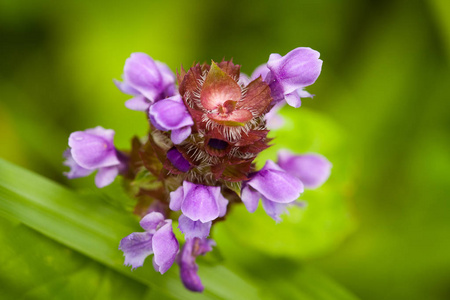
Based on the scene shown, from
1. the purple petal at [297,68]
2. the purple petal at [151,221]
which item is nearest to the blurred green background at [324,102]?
the purple petal at [151,221]

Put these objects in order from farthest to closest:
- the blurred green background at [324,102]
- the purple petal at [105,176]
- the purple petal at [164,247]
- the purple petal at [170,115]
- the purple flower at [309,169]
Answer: the blurred green background at [324,102] → the purple flower at [309,169] → the purple petal at [105,176] → the purple petal at [164,247] → the purple petal at [170,115]

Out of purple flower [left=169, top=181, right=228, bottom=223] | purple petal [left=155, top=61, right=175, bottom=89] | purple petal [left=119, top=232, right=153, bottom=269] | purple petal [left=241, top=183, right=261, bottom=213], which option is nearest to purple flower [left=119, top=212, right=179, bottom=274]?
purple petal [left=119, top=232, right=153, bottom=269]

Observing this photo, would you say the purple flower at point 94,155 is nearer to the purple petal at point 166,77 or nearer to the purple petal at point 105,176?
the purple petal at point 105,176


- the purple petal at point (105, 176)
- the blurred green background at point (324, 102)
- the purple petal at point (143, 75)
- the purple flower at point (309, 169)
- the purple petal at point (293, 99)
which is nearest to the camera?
the purple petal at point (293, 99)

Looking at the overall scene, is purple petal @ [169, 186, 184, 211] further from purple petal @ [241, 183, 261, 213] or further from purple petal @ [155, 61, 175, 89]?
purple petal @ [155, 61, 175, 89]

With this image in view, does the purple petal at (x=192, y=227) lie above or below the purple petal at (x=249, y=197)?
below

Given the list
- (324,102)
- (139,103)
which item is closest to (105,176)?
(139,103)

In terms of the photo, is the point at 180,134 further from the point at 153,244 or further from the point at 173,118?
the point at 153,244
